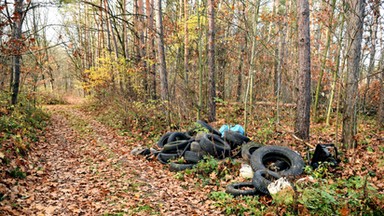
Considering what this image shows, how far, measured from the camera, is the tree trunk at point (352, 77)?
7395 millimetres

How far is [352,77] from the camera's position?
305 inches

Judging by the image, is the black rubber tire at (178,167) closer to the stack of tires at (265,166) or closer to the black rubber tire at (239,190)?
the stack of tires at (265,166)

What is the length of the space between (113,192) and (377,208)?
4901 millimetres

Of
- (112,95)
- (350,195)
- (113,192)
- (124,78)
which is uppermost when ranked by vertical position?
(124,78)

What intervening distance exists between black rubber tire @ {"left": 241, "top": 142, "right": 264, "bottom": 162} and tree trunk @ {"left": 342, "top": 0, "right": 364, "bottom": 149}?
2.49 meters

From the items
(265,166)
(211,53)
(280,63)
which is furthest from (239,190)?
(211,53)

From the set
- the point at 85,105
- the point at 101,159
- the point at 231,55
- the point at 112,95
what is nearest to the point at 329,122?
the point at 231,55

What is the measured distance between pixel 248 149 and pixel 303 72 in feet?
10.3

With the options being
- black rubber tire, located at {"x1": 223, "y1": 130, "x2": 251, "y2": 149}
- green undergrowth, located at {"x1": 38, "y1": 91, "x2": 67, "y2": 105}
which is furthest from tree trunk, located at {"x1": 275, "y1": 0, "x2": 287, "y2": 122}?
green undergrowth, located at {"x1": 38, "y1": 91, "x2": 67, "y2": 105}

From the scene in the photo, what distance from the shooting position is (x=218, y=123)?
1259 cm

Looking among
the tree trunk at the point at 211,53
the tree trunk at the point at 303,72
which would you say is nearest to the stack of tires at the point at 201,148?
the tree trunk at the point at 303,72

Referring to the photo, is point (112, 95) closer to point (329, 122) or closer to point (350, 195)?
point (329, 122)

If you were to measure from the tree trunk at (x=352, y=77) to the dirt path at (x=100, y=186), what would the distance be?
450 cm

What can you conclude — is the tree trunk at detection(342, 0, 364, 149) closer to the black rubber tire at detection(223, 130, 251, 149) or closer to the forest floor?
the forest floor
